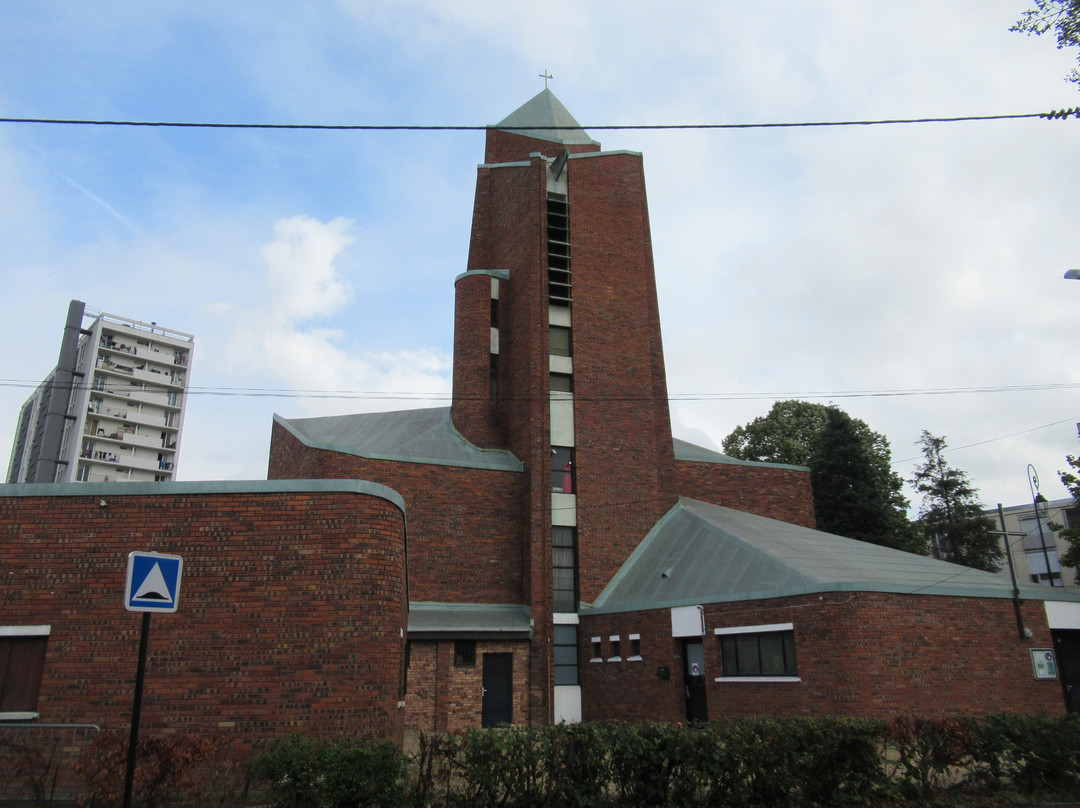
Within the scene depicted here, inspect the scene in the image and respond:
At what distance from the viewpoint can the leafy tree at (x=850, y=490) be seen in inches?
1558

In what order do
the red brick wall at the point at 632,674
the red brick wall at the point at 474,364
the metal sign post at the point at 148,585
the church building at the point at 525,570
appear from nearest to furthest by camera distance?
the metal sign post at the point at 148,585
the church building at the point at 525,570
the red brick wall at the point at 632,674
the red brick wall at the point at 474,364

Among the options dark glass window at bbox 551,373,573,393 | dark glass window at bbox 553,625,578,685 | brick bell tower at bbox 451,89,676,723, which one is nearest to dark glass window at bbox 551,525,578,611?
brick bell tower at bbox 451,89,676,723

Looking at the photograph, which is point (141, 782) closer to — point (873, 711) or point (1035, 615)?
point (873, 711)

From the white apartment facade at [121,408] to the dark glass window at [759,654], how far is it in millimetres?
63585

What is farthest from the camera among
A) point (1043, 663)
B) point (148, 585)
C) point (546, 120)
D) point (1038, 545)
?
point (1038, 545)

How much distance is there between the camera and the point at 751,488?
31000mm

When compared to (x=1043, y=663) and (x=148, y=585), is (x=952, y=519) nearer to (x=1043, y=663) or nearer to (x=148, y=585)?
(x=1043, y=663)

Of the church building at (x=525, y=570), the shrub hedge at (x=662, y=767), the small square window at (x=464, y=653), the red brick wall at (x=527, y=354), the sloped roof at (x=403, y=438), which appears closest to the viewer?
the shrub hedge at (x=662, y=767)

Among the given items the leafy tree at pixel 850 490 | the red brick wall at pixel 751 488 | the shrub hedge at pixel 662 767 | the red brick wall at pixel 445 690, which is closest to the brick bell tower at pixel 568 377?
the red brick wall at pixel 445 690

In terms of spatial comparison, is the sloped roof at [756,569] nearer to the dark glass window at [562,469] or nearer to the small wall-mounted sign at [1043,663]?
the small wall-mounted sign at [1043,663]

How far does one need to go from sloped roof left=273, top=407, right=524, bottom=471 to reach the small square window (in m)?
5.93

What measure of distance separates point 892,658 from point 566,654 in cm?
1110

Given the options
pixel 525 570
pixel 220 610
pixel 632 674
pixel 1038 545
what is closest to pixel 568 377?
pixel 525 570

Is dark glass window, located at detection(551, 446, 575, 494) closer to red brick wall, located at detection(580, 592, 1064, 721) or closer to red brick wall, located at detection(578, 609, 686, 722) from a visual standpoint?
red brick wall, located at detection(578, 609, 686, 722)
